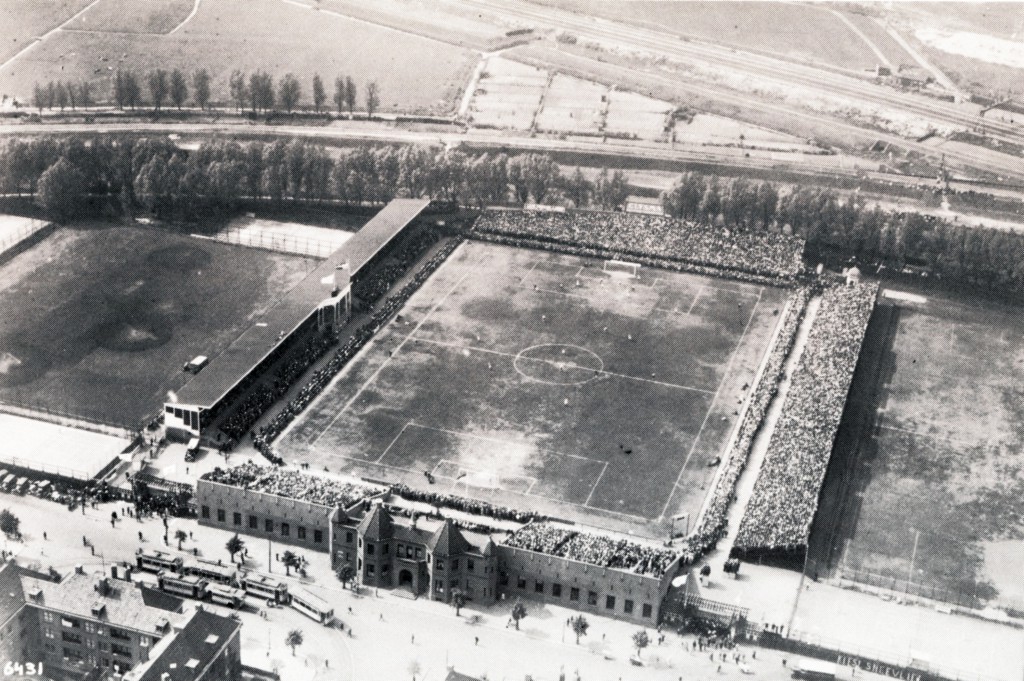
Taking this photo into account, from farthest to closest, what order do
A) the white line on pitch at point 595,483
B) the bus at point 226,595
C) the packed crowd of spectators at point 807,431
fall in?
1. the white line on pitch at point 595,483
2. the packed crowd of spectators at point 807,431
3. the bus at point 226,595

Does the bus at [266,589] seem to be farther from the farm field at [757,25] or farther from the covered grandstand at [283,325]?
the farm field at [757,25]

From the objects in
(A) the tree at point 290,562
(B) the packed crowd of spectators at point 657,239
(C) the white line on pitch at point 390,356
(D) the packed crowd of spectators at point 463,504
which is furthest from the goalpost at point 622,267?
(A) the tree at point 290,562

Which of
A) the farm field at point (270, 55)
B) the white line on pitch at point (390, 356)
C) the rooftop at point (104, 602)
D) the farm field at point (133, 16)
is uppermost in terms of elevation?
the farm field at point (133, 16)

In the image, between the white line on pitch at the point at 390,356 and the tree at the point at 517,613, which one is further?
the white line on pitch at the point at 390,356

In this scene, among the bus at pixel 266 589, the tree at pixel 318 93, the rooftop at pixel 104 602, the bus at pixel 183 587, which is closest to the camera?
the rooftop at pixel 104 602

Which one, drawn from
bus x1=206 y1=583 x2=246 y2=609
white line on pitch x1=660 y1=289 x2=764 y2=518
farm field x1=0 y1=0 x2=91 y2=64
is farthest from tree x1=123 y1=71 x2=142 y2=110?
bus x1=206 y1=583 x2=246 y2=609

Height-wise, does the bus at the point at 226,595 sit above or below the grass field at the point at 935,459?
below

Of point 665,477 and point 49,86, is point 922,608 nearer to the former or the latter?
point 665,477
